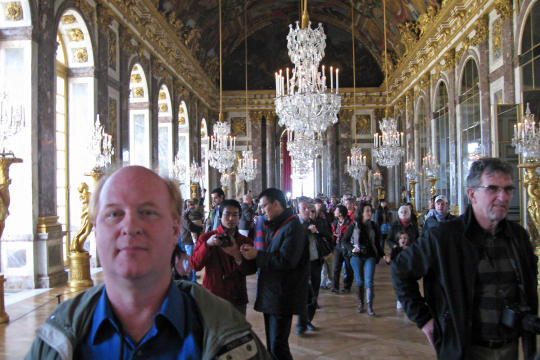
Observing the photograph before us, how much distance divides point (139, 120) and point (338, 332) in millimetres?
11820

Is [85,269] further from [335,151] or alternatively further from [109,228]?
[335,151]

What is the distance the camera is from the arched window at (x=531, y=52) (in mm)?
9719

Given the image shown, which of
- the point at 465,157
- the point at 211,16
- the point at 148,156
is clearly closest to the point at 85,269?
the point at 148,156

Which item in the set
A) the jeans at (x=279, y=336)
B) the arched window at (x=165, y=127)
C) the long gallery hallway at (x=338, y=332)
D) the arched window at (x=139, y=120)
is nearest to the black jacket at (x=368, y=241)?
the long gallery hallway at (x=338, y=332)

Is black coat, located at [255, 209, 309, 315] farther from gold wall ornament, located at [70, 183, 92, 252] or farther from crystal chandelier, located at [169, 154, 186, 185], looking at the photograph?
crystal chandelier, located at [169, 154, 186, 185]

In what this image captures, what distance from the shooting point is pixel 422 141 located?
2005 centimetres

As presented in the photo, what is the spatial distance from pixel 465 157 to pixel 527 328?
12992 millimetres

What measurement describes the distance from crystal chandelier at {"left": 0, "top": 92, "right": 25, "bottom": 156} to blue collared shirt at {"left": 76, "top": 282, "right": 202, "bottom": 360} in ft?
18.2

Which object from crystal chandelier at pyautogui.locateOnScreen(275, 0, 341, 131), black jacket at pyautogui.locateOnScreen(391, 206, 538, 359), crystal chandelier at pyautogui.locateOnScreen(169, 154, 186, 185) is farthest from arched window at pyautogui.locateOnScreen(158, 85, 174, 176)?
black jacket at pyautogui.locateOnScreen(391, 206, 538, 359)

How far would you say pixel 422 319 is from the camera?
8.18 feet

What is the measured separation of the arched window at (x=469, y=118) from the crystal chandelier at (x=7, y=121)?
1108cm

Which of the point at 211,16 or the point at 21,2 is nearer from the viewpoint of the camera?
the point at 21,2

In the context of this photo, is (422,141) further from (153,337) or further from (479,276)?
(153,337)

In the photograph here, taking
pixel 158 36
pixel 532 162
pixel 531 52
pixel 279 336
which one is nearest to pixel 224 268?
pixel 279 336
